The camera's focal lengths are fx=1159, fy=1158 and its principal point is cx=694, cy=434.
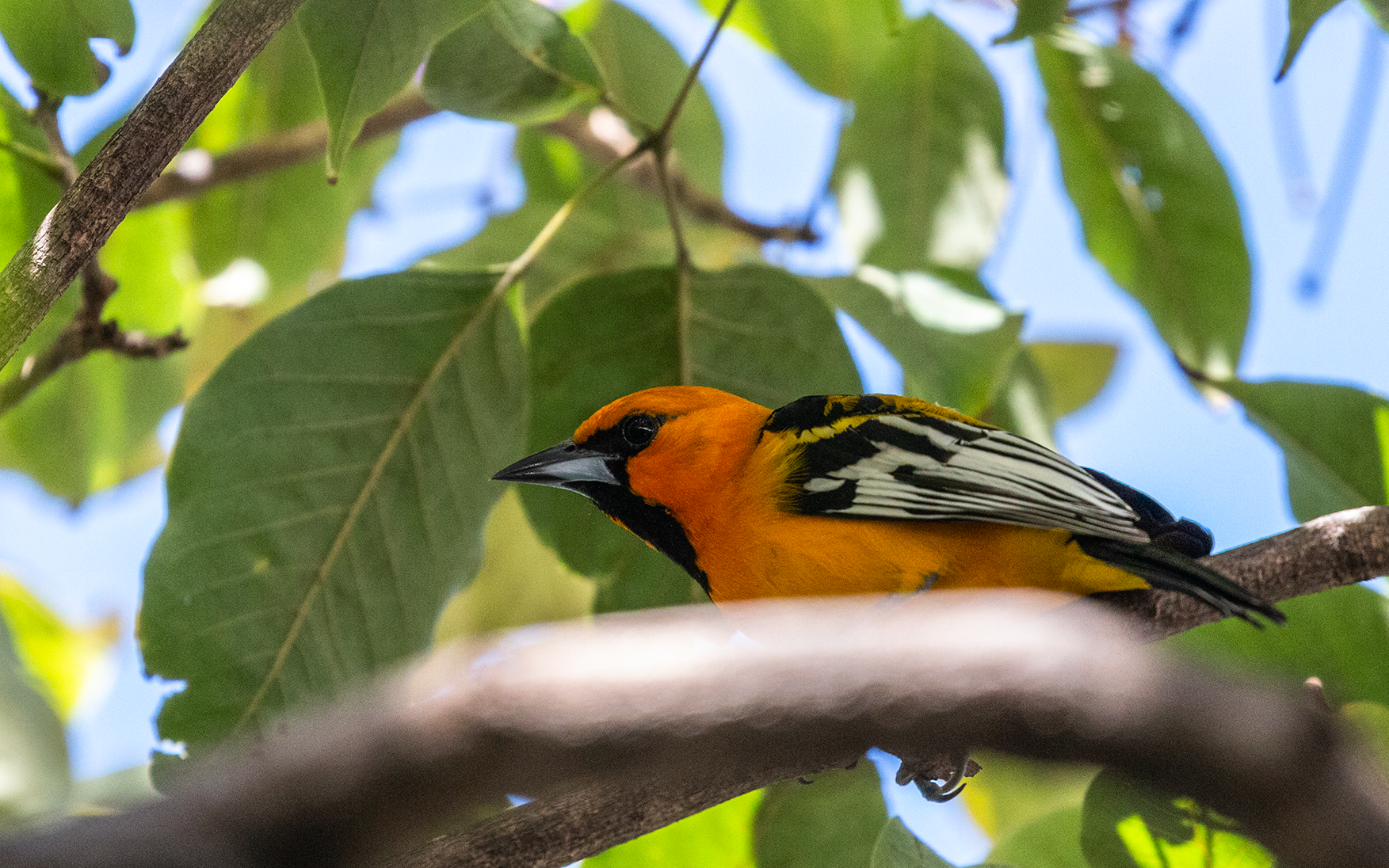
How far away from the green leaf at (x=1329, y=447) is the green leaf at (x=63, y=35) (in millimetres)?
2503

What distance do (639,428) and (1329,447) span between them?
60.8 inches

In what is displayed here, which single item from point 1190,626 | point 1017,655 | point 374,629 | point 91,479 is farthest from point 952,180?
point 1017,655

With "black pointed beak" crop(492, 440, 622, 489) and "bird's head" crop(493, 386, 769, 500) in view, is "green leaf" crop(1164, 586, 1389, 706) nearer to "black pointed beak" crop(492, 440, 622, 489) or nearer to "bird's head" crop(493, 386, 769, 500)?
"bird's head" crop(493, 386, 769, 500)

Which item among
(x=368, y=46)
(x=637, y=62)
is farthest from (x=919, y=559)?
(x=637, y=62)

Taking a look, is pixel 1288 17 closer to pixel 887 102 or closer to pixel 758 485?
pixel 758 485

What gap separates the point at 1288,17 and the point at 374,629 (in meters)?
2.06

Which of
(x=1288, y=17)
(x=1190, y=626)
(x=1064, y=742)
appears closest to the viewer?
(x=1064, y=742)

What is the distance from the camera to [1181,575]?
1.78 meters

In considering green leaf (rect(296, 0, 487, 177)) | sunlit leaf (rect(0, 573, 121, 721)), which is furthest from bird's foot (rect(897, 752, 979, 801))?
sunlit leaf (rect(0, 573, 121, 721))

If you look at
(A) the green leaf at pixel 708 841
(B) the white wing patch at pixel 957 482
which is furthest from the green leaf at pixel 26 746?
(B) the white wing patch at pixel 957 482

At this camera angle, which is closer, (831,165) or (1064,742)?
(1064,742)

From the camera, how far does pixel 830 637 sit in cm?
85

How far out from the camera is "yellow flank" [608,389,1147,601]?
219cm

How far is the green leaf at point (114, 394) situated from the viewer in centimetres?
327
